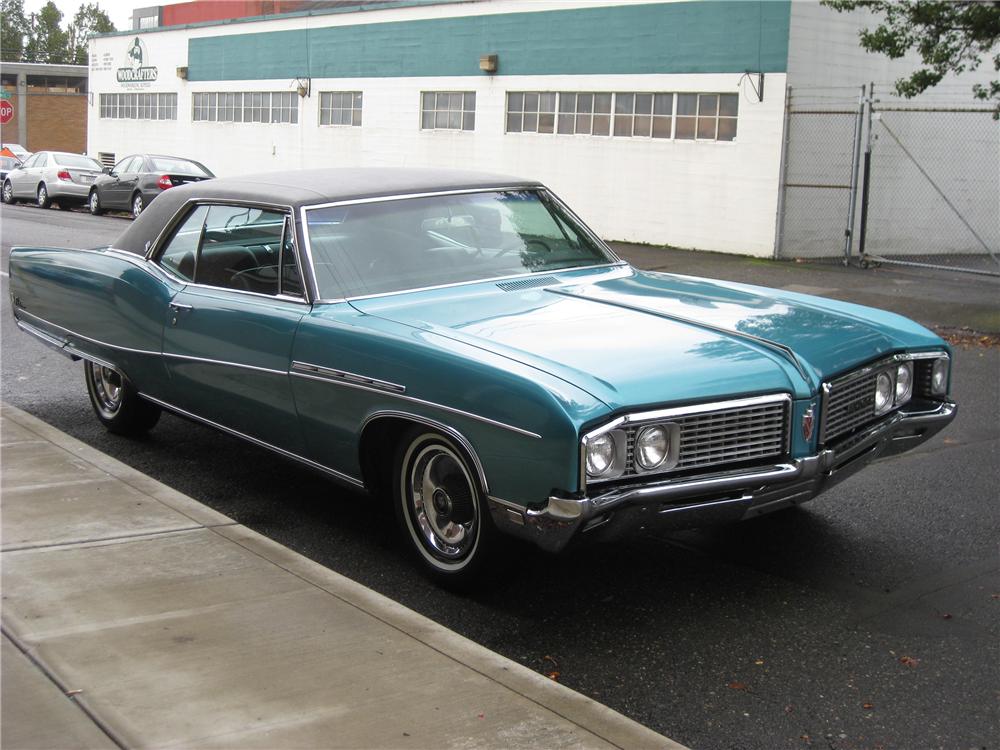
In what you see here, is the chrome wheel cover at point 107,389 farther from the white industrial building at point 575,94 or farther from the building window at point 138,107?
the building window at point 138,107

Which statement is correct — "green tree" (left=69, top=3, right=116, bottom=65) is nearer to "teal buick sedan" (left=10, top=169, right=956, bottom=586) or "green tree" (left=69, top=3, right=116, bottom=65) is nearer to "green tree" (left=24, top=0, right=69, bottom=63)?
"green tree" (left=24, top=0, right=69, bottom=63)

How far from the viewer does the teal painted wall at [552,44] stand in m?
18.2

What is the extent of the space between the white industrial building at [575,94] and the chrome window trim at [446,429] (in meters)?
14.4

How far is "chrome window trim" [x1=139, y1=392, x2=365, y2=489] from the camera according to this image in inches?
191

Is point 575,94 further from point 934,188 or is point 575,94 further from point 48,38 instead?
point 48,38

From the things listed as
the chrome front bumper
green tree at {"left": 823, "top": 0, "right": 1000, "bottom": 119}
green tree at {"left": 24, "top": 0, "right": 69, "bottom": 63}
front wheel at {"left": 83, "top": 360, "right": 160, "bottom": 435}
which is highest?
green tree at {"left": 24, "top": 0, "right": 69, "bottom": 63}

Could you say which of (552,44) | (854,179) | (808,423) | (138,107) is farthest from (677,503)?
(138,107)

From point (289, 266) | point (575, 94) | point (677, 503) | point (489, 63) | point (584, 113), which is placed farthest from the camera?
point (489, 63)

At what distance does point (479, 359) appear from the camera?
4.16 m

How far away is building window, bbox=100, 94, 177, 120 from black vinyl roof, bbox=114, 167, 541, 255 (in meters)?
30.2

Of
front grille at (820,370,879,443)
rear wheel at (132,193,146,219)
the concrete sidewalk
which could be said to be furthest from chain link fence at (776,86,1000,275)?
the concrete sidewalk

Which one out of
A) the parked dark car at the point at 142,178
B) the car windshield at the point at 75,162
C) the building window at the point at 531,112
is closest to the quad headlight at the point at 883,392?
the building window at the point at 531,112

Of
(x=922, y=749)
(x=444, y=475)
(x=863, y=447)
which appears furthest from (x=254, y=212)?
(x=922, y=749)

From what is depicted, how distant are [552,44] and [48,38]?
10207cm
